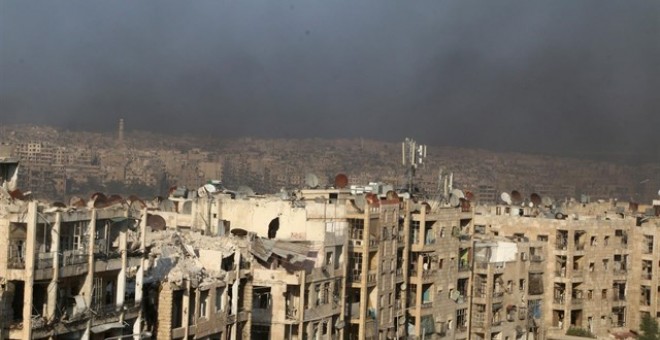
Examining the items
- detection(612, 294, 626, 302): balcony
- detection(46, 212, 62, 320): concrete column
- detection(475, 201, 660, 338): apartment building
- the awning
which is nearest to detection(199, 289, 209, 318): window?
the awning

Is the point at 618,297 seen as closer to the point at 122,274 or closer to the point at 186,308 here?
the point at 186,308

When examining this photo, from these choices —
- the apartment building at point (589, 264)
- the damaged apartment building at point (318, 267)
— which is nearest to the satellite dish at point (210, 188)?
the damaged apartment building at point (318, 267)

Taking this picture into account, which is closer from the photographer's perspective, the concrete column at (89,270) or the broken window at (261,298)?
the concrete column at (89,270)

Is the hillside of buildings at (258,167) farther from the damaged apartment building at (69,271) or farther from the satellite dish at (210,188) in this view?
the damaged apartment building at (69,271)

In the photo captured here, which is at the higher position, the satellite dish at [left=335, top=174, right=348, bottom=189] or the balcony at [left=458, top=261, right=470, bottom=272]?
the satellite dish at [left=335, top=174, right=348, bottom=189]

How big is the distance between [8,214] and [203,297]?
25.0 ft

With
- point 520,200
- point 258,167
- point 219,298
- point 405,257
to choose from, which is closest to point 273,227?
point 405,257

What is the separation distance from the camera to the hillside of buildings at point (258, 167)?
4286 inches

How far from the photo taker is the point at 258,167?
136625mm

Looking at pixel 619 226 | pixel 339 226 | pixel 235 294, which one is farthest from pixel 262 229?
pixel 619 226

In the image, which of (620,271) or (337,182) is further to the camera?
(620,271)

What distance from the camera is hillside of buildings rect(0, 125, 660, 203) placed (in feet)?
357

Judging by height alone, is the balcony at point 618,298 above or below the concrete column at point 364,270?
below

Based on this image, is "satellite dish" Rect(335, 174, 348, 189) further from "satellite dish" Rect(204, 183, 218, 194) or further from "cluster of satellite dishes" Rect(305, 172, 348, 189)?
"satellite dish" Rect(204, 183, 218, 194)
